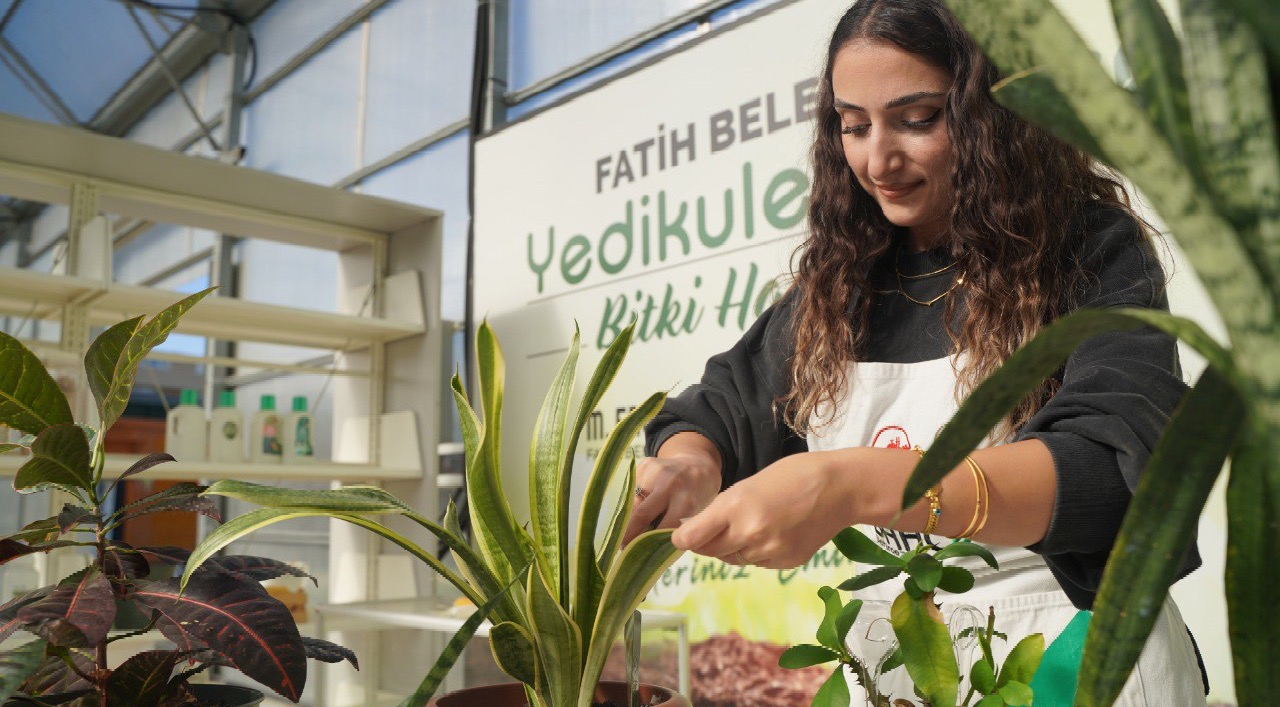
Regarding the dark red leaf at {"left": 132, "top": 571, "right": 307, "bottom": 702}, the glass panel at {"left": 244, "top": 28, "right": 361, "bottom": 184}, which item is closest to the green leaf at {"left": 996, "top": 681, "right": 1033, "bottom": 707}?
the dark red leaf at {"left": 132, "top": 571, "right": 307, "bottom": 702}

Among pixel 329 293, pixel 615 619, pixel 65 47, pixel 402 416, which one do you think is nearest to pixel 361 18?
pixel 329 293

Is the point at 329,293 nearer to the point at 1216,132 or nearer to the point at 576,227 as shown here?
Result: the point at 576,227

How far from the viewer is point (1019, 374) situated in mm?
292

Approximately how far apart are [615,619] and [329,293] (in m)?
4.64

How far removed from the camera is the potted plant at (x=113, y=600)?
0.51 m

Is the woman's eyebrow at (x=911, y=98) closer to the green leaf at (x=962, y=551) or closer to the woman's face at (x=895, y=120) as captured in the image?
the woman's face at (x=895, y=120)

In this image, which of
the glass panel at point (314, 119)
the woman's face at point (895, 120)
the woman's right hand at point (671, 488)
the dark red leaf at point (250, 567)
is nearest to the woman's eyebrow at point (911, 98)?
the woman's face at point (895, 120)

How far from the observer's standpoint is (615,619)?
0.63m

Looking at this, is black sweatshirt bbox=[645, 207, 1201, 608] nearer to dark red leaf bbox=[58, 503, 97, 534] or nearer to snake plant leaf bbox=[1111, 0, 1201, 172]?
snake plant leaf bbox=[1111, 0, 1201, 172]

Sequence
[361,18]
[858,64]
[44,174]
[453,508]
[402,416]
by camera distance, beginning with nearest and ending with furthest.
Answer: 1. [453,508]
2. [858,64]
3. [44,174]
4. [402,416]
5. [361,18]

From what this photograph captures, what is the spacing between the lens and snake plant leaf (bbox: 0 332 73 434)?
57cm

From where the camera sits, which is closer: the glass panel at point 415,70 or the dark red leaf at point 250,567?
the dark red leaf at point 250,567

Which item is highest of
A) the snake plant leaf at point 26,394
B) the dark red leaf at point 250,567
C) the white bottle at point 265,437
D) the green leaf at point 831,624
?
the white bottle at point 265,437

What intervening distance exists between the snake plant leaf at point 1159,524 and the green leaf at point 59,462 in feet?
1.79
